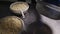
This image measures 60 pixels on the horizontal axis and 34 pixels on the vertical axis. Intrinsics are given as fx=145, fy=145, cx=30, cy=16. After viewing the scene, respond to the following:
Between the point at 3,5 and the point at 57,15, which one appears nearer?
the point at 57,15

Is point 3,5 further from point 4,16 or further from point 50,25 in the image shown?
point 50,25

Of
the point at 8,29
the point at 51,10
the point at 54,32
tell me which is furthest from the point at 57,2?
the point at 8,29

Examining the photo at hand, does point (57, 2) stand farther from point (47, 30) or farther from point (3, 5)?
point (3, 5)

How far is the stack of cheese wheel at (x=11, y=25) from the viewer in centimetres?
67

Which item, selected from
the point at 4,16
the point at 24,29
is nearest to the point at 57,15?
the point at 24,29

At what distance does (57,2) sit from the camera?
703mm

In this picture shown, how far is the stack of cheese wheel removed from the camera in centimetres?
67

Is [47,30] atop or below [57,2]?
below

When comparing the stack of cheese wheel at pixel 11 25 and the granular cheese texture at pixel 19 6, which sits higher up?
the granular cheese texture at pixel 19 6

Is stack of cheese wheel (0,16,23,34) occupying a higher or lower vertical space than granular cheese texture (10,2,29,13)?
lower

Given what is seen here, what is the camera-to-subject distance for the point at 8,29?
0.68m

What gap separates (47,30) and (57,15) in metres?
0.10

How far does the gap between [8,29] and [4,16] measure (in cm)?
13

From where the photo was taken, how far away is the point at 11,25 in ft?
2.29
